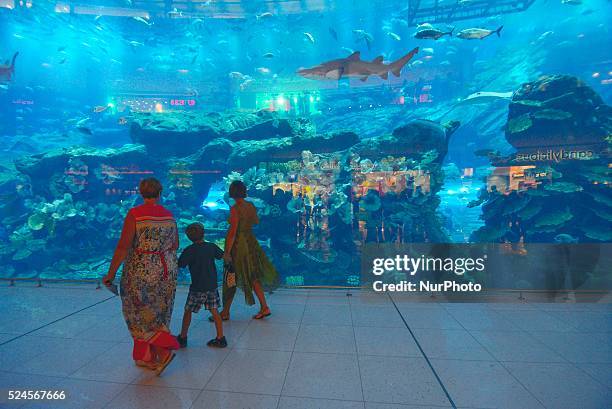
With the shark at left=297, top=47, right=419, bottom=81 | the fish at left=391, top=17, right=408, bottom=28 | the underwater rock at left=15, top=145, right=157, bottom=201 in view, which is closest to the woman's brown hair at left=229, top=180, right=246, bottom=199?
the shark at left=297, top=47, right=419, bottom=81

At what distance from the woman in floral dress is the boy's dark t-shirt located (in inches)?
13.9

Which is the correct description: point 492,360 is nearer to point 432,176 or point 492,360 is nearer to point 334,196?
point 334,196

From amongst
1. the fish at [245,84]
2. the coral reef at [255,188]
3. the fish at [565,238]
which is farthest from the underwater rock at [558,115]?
the fish at [245,84]

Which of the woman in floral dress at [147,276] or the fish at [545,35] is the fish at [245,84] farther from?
the fish at [545,35]

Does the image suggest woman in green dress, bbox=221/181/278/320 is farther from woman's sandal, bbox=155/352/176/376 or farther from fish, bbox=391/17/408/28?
fish, bbox=391/17/408/28

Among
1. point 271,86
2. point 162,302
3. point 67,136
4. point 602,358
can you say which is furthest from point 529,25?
point 67,136

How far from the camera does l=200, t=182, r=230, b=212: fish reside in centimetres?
1387

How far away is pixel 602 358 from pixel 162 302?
144 inches

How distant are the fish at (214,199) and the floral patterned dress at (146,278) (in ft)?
40.0

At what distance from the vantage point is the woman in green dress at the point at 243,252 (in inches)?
112

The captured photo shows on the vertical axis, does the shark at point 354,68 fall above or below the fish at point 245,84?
below

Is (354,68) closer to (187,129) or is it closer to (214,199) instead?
(214,199)

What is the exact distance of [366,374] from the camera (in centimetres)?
205

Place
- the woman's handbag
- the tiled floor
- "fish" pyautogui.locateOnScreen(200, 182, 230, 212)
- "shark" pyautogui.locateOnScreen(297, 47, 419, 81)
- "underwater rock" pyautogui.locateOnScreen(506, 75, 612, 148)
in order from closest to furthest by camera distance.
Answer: the tiled floor → the woman's handbag → "shark" pyautogui.locateOnScreen(297, 47, 419, 81) → "underwater rock" pyautogui.locateOnScreen(506, 75, 612, 148) → "fish" pyautogui.locateOnScreen(200, 182, 230, 212)
